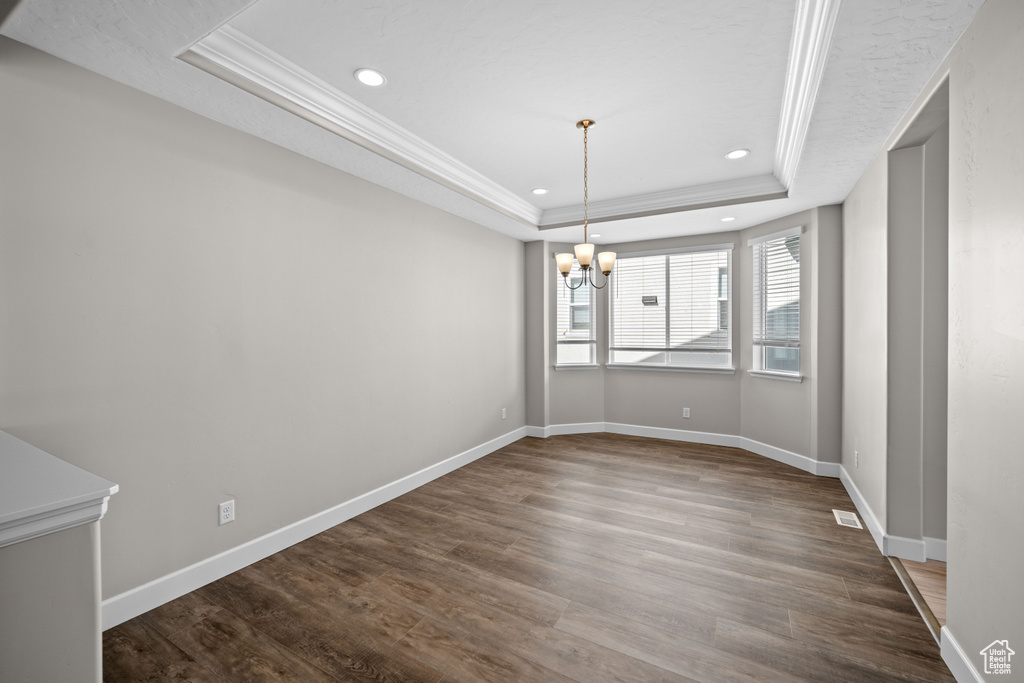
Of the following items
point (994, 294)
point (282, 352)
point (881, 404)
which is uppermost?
point (994, 294)

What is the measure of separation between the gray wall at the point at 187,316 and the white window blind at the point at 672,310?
9.93 ft

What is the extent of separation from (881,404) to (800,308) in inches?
69.7

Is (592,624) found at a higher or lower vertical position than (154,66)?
lower

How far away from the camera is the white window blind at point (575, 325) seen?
5734 mm

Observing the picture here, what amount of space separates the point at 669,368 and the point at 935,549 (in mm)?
3046

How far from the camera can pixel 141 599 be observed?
2.16 metres

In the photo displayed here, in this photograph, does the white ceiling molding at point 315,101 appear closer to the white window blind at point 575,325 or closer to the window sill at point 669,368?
the white window blind at point 575,325

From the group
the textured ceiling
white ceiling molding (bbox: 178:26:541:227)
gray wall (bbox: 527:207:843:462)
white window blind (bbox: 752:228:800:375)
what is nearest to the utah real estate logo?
the textured ceiling

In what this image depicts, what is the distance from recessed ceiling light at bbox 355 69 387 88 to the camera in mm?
2307

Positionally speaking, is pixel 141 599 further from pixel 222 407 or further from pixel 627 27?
pixel 627 27

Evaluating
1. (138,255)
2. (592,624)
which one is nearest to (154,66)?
(138,255)

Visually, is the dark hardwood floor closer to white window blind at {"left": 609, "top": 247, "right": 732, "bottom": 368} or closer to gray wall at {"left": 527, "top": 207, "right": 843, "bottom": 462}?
gray wall at {"left": 527, "top": 207, "right": 843, "bottom": 462}

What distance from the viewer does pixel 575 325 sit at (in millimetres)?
5832

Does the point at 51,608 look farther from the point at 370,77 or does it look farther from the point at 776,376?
the point at 776,376
